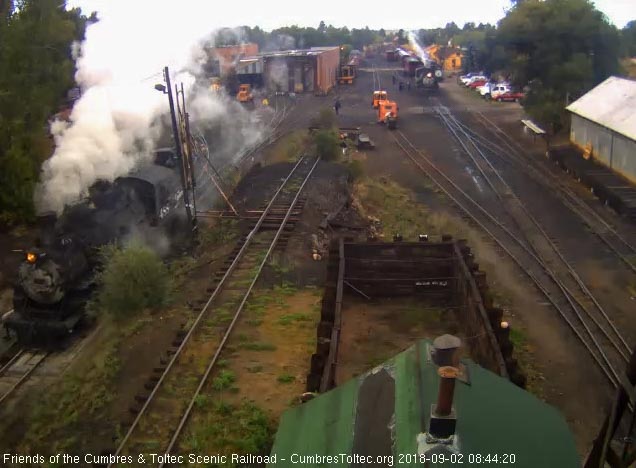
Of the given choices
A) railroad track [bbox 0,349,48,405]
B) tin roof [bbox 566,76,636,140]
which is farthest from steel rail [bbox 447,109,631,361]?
railroad track [bbox 0,349,48,405]

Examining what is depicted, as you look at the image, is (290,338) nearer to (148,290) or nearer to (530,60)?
(148,290)

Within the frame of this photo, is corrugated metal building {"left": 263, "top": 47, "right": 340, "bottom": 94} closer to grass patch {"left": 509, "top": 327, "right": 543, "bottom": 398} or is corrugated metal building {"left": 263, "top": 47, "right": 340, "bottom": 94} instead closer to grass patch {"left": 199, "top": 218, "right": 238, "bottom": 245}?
grass patch {"left": 199, "top": 218, "right": 238, "bottom": 245}

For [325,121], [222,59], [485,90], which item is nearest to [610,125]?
[325,121]

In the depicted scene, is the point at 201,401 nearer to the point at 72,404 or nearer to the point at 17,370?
the point at 72,404

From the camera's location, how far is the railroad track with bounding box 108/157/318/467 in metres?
8.27

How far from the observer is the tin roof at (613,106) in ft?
70.7

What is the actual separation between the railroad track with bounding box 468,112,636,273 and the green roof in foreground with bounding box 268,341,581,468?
11738 millimetres

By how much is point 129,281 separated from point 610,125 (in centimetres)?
1852

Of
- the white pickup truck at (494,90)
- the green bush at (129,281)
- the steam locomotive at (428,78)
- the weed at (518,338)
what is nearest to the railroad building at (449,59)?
the steam locomotive at (428,78)

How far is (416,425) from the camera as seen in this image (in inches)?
148

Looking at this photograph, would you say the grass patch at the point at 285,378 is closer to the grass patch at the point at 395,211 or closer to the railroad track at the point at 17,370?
the railroad track at the point at 17,370

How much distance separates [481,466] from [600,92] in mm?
26811

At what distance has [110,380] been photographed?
10133 millimetres
